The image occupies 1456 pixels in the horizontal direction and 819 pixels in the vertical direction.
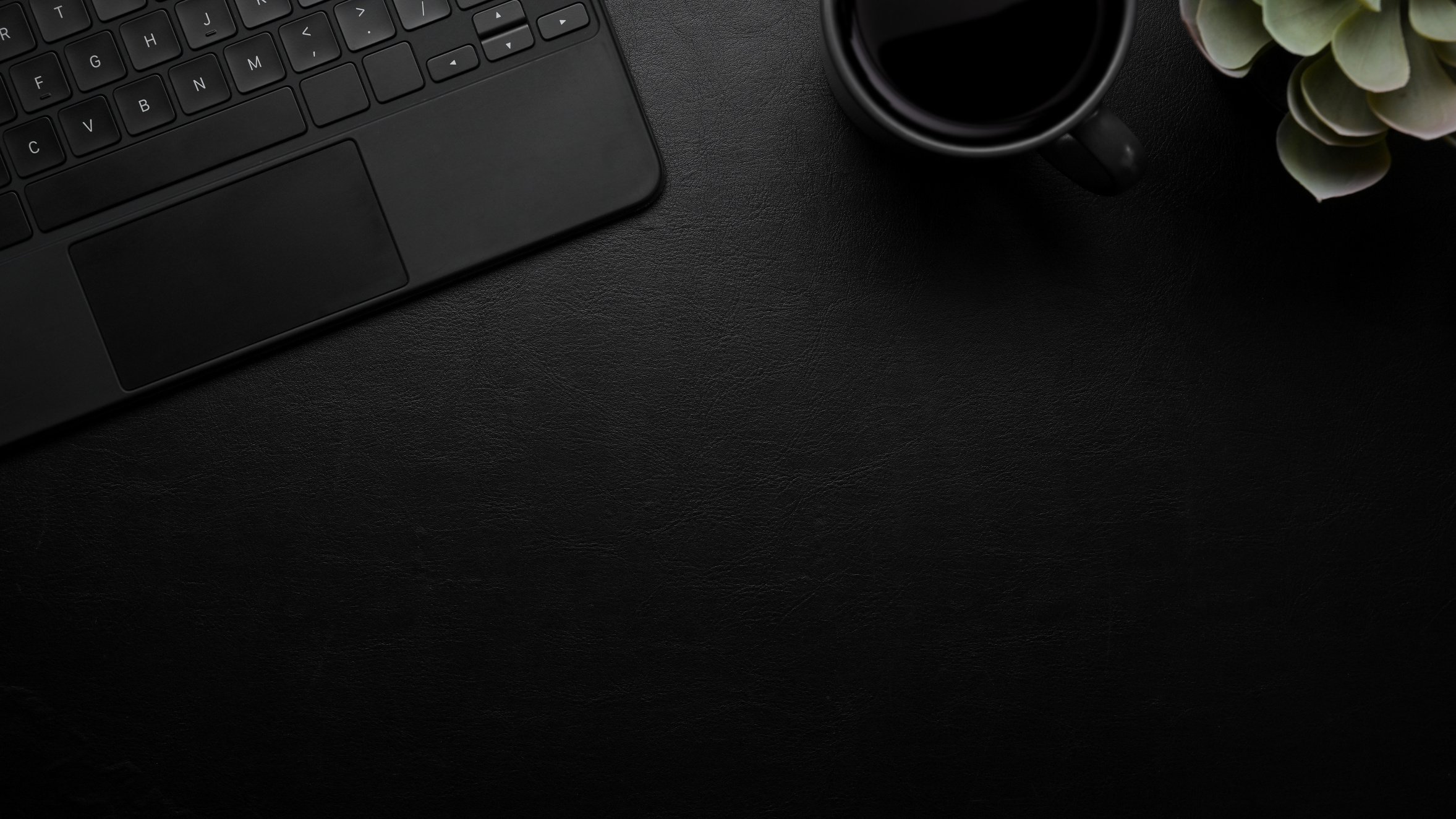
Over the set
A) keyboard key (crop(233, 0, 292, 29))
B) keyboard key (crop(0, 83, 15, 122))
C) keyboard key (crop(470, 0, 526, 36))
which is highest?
keyboard key (crop(233, 0, 292, 29))

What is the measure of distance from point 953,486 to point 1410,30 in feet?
0.96

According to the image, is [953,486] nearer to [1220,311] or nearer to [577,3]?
[1220,311]

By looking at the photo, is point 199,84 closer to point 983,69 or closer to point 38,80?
point 38,80

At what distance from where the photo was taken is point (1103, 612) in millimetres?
550

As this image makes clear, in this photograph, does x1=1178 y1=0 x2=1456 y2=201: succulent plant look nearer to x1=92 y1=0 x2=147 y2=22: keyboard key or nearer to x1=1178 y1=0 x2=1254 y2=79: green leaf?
x1=1178 y1=0 x2=1254 y2=79: green leaf

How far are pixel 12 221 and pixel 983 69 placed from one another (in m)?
0.50

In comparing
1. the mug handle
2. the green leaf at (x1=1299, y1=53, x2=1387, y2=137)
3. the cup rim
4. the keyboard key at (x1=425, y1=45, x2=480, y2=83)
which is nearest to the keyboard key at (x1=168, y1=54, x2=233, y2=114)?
the keyboard key at (x1=425, y1=45, x2=480, y2=83)

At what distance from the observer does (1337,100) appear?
0.43 meters

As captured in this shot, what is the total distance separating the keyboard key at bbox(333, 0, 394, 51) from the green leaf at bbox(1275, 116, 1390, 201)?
0.44 metres

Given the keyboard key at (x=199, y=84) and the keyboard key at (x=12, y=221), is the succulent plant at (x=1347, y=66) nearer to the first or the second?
the keyboard key at (x=199, y=84)

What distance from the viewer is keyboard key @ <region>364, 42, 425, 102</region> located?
504 mm

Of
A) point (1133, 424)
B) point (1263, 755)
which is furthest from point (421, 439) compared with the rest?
point (1263, 755)

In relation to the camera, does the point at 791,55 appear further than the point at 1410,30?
Yes

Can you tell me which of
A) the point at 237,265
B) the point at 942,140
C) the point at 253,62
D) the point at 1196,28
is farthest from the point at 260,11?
the point at 1196,28
